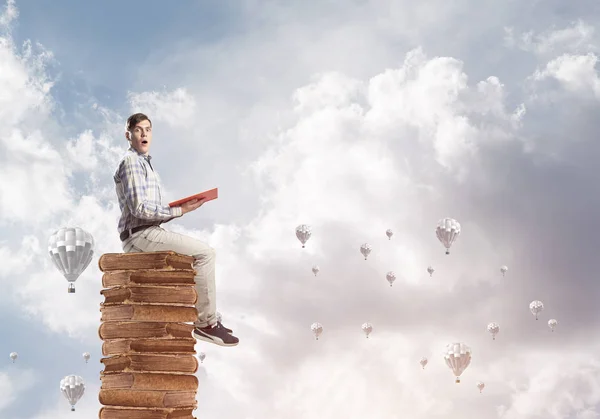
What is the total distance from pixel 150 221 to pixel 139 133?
147 centimetres

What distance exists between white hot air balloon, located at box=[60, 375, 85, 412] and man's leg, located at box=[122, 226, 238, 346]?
22818 millimetres

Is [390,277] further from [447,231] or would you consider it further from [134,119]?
[134,119]

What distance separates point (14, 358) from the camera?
1695 inches

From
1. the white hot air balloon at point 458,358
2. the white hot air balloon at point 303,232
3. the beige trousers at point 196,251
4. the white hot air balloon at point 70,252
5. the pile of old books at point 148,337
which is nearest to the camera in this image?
the pile of old books at point 148,337

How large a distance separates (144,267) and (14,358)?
35.3 m

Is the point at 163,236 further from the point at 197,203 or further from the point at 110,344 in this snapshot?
the point at 110,344

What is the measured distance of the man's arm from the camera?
37.9 feet

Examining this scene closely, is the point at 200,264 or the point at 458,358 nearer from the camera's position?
the point at 200,264

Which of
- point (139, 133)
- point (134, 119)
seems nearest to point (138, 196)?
point (139, 133)

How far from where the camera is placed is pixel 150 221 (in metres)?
11.9

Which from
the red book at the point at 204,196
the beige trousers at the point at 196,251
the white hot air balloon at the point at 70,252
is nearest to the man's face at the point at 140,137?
the red book at the point at 204,196

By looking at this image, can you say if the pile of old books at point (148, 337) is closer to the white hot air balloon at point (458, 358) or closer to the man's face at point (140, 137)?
the man's face at point (140, 137)

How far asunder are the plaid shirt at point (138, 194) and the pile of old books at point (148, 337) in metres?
0.57

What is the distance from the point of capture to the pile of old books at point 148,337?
Answer: 1125 centimetres
